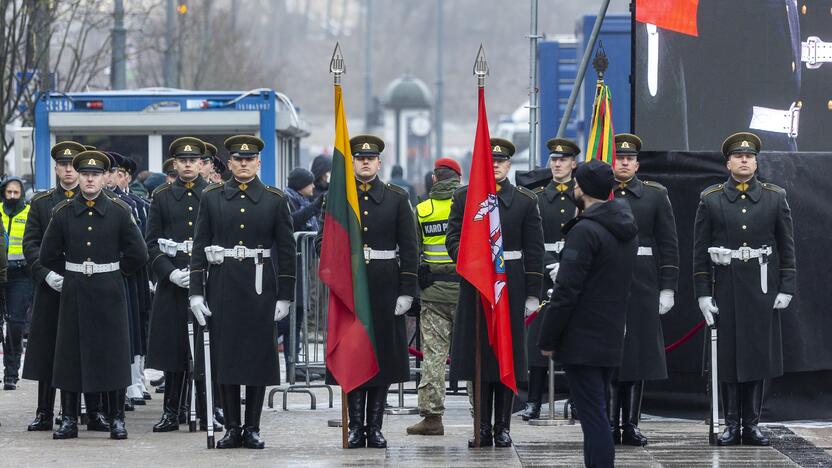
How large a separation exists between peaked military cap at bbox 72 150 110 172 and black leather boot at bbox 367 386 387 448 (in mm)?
2389

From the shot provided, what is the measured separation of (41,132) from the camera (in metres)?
19.7

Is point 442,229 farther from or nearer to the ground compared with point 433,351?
farther from the ground

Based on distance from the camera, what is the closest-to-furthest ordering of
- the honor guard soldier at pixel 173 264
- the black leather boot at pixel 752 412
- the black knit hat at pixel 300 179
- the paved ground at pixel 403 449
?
1. the paved ground at pixel 403 449
2. the black leather boot at pixel 752 412
3. the honor guard soldier at pixel 173 264
4. the black knit hat at pixel 300 179

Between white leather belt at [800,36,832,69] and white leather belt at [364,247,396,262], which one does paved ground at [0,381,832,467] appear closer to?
white leather belt at [364,247,396,262]

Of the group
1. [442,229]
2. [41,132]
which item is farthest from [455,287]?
[41,132]

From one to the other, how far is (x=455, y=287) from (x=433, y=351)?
0.47m

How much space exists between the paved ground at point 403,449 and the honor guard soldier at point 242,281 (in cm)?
40

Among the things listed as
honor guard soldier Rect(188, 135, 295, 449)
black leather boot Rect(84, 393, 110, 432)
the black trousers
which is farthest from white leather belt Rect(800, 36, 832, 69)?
black leather boot Rect(84, 393, 110, 432)

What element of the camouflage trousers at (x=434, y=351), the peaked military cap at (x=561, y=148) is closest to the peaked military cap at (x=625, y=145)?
the peaked military cap at (x=561, y=148)

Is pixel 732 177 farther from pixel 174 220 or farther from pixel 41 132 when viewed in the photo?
pixel 41 132

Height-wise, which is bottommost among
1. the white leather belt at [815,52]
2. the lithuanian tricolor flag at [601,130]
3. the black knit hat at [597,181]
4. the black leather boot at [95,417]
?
the black leather boot at [95,417]

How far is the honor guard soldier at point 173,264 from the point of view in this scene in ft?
40.2

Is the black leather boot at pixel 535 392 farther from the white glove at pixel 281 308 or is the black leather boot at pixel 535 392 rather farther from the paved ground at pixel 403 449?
the white glove at pixel 281 308

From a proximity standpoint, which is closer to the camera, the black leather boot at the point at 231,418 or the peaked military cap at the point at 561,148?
the black leather boot at the point at 231,418
